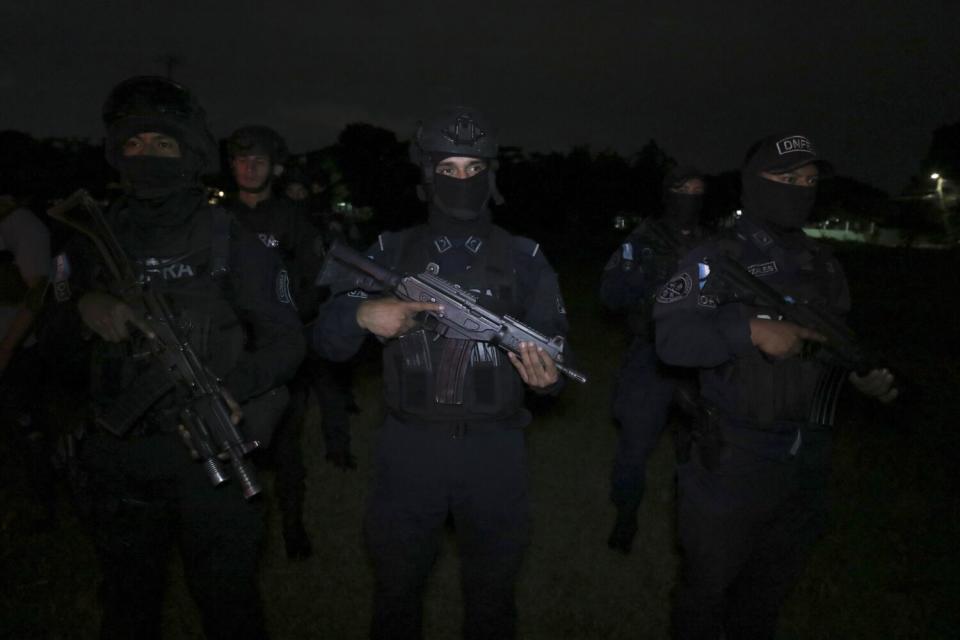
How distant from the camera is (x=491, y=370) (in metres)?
2.59

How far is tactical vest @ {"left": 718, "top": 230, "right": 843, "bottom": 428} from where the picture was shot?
8.58 feet

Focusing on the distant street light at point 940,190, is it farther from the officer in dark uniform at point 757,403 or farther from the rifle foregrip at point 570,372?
the rifle foregrip at point 570,372

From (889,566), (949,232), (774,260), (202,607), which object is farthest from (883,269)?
(949,232)

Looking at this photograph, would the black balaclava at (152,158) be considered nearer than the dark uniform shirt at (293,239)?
Result: Yes

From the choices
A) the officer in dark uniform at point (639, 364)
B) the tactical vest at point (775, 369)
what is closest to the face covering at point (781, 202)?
the tactical vest at point (775, 369)

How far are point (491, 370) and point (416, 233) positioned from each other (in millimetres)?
734

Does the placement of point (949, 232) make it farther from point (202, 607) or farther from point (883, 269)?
point (202, 607)

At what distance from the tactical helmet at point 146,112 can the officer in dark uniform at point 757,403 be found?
7.25ft

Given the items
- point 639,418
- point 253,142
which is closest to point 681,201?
point 639,418

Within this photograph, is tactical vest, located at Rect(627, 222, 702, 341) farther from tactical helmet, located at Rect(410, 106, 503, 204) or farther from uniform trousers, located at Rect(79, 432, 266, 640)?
uniform trousers, located at Rect(79, 432, 266, 640)

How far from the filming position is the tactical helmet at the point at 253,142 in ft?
13.4

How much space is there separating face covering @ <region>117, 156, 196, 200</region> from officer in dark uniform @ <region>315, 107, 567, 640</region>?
2.64 feet

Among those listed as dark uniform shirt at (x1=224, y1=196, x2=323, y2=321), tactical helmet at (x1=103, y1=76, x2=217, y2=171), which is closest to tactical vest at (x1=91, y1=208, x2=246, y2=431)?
tactical helmet at (x1=103, y1=76, x2=217, y2=171)

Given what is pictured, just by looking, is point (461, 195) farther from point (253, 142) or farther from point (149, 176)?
point (253, 142)
